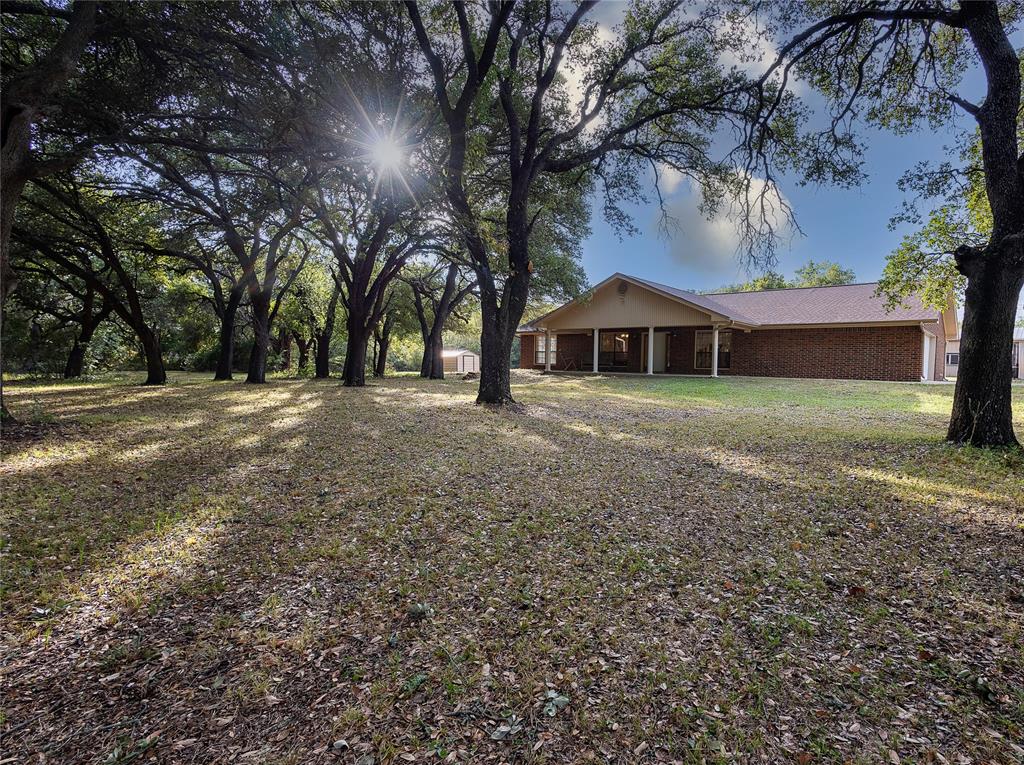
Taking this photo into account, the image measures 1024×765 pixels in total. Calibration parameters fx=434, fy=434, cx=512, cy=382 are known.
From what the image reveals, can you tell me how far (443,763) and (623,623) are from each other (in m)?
1.13

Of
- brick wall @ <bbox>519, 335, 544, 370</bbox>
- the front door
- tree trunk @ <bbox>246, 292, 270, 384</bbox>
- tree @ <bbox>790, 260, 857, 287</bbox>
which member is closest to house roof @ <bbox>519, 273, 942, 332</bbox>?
the front door

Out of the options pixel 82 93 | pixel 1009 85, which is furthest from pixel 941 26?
pixel 82 93

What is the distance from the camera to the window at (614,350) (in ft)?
87.7

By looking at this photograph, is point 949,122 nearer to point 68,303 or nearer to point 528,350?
point 528,350

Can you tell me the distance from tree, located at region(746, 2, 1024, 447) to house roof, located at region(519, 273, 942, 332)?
1015cm

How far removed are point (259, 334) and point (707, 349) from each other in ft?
68.8

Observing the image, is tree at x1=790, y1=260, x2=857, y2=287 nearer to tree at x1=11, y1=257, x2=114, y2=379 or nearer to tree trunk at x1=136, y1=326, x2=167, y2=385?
tree trunk at x1=136, y1=326, x2=167, y2=385

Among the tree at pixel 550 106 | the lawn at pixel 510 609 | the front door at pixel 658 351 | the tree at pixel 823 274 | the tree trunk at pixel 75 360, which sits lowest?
the lawn at pixel 510 609

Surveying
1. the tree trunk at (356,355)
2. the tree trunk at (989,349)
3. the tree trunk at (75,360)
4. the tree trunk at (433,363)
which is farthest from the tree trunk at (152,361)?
the tree trunk at (989,349)

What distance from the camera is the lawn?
5.41ft

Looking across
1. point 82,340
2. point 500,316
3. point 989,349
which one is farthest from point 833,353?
point 82,340

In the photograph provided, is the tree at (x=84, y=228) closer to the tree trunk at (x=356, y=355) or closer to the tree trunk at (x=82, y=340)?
the tree trunk at (x=82, y=340)

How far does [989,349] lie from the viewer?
5.28 meters

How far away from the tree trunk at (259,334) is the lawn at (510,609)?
37.7 ft
